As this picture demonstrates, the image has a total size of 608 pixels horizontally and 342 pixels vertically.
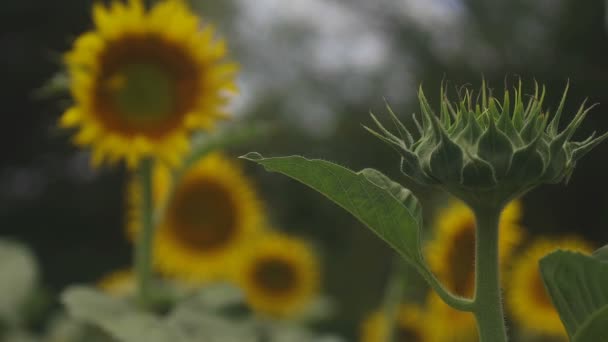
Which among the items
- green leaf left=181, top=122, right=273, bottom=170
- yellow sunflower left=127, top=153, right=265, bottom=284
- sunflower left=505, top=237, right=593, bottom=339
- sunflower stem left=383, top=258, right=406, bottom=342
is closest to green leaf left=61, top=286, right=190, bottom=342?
green leaf left=181, top=122, right=273, bottom=170

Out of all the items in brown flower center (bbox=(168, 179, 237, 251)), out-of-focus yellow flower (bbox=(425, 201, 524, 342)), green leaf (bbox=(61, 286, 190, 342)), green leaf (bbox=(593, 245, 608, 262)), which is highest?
brown flower center (bbox=(168, 179, 237, 251))

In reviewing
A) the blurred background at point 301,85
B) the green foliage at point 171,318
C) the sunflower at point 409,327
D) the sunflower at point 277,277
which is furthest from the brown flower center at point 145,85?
the blurred background at point 301,85

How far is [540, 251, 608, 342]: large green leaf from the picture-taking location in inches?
18.9

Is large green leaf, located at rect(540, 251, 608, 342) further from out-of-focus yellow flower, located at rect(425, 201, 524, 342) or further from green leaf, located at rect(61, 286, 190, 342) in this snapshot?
out-of-focus yellow flower, located at rect(425, 201, 524, 342)

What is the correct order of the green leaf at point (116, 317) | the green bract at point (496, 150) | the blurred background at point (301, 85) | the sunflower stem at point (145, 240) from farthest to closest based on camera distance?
1. the blurred background at point (301, 85)
2. the sunflower stem at point (145, 240)
3. the green leaf at point (116, 317)
4. the green bract at point (496, 150)

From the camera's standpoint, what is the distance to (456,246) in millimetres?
1392

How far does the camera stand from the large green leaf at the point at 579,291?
479 mm

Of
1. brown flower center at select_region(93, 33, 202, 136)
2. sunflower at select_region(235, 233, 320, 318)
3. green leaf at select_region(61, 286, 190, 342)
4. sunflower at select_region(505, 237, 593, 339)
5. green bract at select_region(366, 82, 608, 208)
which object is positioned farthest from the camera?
sunflower at select_region(235, 233, 320, 318)

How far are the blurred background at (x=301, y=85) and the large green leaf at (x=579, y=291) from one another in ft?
12.8

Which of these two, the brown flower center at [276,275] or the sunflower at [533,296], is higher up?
the brown flower center at [276,275]

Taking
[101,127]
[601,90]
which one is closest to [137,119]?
[101,127]

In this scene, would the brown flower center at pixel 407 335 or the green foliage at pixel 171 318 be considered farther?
the brown flower center at pixel 407 335

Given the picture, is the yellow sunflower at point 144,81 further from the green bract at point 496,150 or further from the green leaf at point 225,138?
the green bract at point 496,150

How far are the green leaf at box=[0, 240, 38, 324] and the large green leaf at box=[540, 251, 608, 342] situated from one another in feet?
3.51
